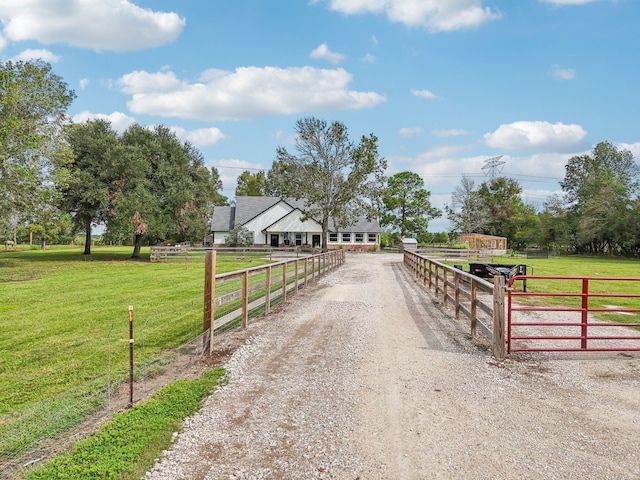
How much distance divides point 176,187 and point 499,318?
30564mm

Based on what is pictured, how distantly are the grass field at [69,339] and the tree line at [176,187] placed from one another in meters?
11.4

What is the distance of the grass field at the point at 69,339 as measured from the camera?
14.3 feet

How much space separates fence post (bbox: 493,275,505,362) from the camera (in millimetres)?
6055

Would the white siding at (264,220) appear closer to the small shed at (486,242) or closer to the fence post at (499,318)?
the small shed at (486,242)

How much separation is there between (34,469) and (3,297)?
11.5 m

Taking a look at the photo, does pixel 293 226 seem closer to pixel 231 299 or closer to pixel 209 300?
pixel 231 299

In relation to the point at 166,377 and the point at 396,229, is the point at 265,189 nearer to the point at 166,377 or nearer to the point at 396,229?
the point at 396,229

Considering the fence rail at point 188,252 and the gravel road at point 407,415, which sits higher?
the fence rail at point 188,252

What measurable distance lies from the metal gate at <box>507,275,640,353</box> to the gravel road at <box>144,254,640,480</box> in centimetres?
37

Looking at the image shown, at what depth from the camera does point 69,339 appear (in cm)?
742

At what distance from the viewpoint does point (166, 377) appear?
17.2ft

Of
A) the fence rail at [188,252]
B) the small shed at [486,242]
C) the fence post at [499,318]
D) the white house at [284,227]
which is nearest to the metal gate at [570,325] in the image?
the fence post at [499,318]

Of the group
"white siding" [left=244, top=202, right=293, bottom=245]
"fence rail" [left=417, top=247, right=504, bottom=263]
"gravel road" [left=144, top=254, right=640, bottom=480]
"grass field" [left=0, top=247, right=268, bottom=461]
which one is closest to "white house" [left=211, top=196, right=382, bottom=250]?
"white siding" [left=244, top=202, right=293, bottom=245]

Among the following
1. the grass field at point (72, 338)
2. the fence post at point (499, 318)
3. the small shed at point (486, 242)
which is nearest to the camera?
the grass field at point (72, 338)
